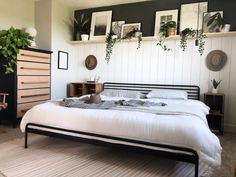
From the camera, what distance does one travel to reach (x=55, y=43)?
5.12 meters

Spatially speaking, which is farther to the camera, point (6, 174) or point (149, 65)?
point (149, 65)

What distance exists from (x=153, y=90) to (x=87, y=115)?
2.16 meters

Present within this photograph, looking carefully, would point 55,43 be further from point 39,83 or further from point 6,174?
point 6,174

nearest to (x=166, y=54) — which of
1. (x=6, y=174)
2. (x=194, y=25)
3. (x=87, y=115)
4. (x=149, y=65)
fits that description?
(x=149, y=65)

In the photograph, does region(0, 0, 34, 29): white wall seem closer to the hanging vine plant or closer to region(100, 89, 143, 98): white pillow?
the hanging vine plant

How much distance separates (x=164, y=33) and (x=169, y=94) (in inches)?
50.5

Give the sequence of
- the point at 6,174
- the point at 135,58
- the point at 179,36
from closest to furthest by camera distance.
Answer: the point at 6,174 < the point at 179,36 < the point at 135,58

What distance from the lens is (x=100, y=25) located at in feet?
17.4

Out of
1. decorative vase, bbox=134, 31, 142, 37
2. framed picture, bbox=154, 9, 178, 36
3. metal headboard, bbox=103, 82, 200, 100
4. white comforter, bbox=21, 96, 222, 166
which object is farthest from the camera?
decorative vase, bbox=134, 31, 142, 37

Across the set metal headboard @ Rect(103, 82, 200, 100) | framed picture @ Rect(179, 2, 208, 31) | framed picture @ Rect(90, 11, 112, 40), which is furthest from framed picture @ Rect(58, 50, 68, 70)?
framed picture @ Rect(179, 2, 208, 31)

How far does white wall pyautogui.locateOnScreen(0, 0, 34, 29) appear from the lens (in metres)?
4.50

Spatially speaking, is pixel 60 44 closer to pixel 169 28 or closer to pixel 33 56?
pixel 33 56

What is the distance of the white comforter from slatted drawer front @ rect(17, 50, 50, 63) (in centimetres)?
161

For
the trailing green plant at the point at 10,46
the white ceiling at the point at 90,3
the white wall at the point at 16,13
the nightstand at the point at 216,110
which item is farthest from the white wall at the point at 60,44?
the nightstand at the point at 216,110
